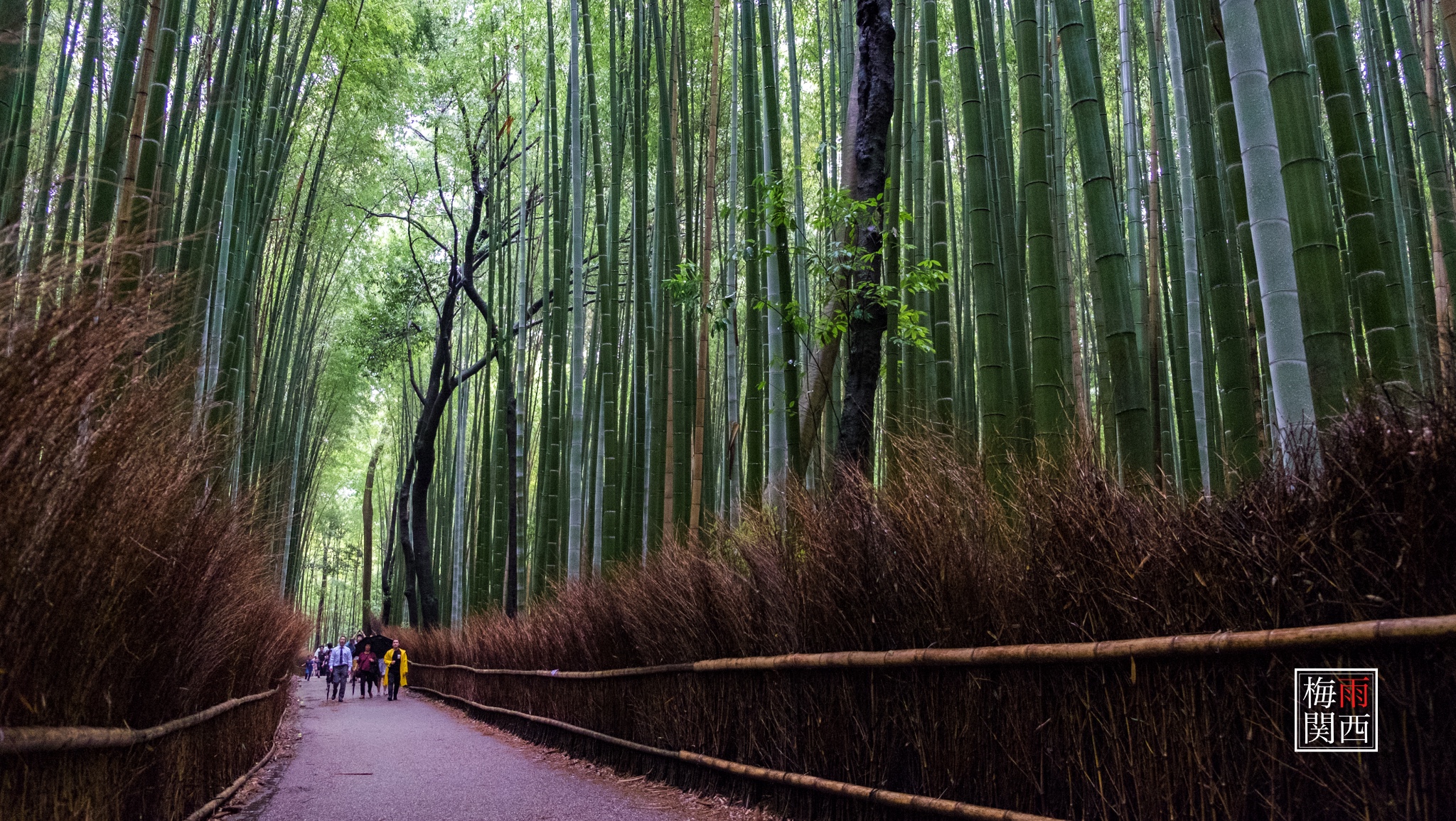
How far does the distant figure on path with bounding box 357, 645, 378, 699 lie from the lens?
1355 cm

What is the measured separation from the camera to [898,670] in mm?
2781

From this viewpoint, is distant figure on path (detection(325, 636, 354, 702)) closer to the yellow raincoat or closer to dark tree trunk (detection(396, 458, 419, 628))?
the yellow raincoat

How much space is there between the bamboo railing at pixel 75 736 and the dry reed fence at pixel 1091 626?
6.15ft

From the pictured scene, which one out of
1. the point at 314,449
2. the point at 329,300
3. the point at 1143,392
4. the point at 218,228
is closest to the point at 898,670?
the point at 1143,392

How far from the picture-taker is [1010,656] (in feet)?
7.57

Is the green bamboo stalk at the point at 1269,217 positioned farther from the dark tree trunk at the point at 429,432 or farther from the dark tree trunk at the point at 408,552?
the dark tree trunk at the point at 408,552

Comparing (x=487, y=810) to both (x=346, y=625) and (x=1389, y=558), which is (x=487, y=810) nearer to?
(x=1389, y=558)

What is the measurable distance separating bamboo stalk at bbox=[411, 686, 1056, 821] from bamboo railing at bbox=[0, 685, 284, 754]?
1841mm

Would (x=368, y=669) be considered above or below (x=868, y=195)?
below

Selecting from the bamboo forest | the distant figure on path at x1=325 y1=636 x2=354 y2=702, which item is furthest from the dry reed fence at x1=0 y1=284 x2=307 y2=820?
the distant figure on path at x1=325 y1=636 x2=354 y2=702

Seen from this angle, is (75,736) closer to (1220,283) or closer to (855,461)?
(855,461)

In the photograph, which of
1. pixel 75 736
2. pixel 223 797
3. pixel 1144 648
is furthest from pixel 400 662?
pixel 1144 648

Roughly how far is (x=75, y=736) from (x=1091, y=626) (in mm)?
2075

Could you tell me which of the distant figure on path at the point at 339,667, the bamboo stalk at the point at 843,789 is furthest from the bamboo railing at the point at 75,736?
the distant figure on path at the point at 339,667
